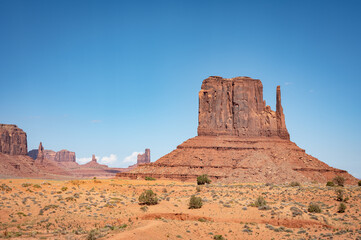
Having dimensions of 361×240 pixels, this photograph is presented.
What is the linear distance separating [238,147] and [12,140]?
132 m

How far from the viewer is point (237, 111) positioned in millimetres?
100562

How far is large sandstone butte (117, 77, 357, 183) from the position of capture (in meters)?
79.9

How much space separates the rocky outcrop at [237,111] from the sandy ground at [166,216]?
57.2 metres

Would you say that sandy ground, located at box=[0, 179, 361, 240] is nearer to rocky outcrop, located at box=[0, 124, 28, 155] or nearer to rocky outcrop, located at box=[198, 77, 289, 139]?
rocky outcrop, located at box=[198, 77, 289, 139]

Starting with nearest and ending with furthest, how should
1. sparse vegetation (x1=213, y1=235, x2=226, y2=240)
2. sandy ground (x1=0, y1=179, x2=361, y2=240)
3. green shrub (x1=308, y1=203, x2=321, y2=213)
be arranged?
sparse vegetation (x1=213, y1=235, x2=226, y2=240), sandy ground (x1=0, y1=179, x2=361, y2=240), green shrub (x1=308, y1=203, x2=321, y2=213)

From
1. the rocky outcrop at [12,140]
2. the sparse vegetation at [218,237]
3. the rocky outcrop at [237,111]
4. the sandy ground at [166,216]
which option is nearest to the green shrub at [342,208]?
the sandy ground at [166,216]

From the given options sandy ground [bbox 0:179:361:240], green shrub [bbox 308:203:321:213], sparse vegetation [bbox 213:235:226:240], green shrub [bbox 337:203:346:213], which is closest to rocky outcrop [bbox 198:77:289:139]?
sandy ground [bbox 0:179:361:240]

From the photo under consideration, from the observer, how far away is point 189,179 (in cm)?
7856

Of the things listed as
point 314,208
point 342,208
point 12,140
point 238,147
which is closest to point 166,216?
point 314,208

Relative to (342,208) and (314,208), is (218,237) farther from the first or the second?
(342,208)

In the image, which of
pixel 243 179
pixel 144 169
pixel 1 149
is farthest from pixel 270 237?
pixel 1 149

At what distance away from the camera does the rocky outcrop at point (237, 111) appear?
98.3m

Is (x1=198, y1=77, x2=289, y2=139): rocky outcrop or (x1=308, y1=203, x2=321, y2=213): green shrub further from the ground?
Result: (x1=198, y1=77, x2=289, y2=139): rocky outcrop

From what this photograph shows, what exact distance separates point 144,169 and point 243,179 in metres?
24.6
